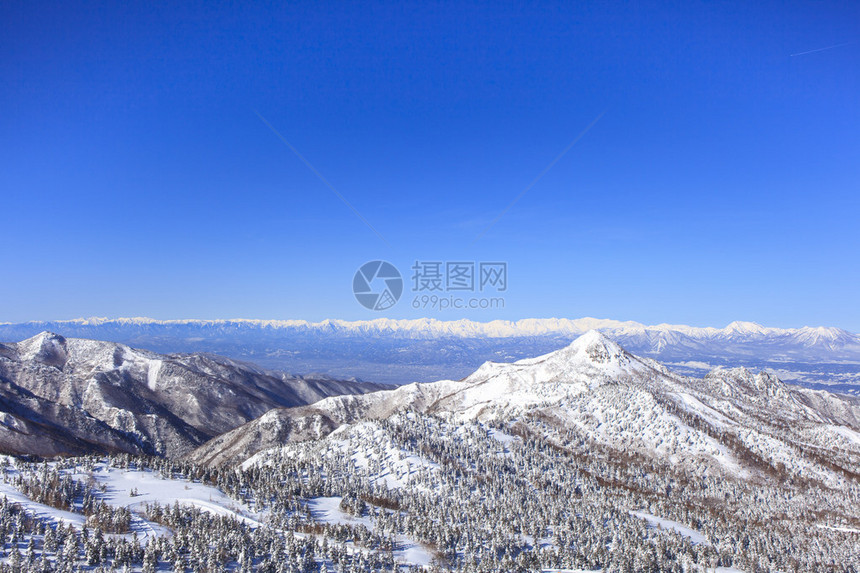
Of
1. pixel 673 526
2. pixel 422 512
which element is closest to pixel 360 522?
pixel 422 512

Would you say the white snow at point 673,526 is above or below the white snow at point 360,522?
below

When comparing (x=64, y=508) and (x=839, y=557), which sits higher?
(x=64, y=508)

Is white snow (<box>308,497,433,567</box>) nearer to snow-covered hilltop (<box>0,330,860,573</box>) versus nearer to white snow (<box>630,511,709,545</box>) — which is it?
snow-covered hilltop (<box>0,330,860,573</box>)

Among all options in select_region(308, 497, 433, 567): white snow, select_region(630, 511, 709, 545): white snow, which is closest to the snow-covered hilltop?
select_region(308, 497, 433, 567): white snow

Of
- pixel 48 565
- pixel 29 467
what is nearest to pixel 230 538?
pixel 48 565

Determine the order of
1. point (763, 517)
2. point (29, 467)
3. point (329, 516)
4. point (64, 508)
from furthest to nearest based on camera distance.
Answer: point (763, 517) < point (29, 467) < point (329, 516) < point (64, 508)

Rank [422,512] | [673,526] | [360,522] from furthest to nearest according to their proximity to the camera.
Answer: [673,526] → [422,512] → [360,522]

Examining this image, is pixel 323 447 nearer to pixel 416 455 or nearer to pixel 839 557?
pixel 416 455

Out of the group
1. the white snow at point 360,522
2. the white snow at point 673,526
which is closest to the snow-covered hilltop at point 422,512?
the white snow at point 360,522

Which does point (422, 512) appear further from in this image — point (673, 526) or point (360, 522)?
point (673, 526)

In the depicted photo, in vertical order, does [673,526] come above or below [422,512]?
below

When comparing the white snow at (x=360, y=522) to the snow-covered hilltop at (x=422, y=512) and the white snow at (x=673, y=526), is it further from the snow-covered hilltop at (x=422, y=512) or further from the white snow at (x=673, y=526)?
the white snow at (x=673, y=526)
